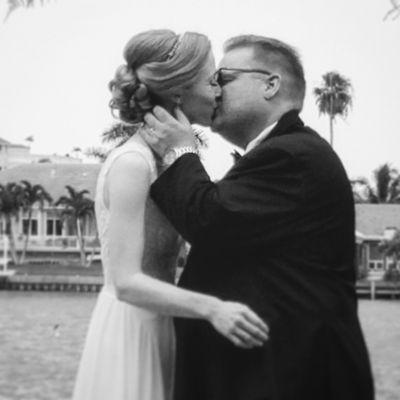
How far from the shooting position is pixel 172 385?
113 inches

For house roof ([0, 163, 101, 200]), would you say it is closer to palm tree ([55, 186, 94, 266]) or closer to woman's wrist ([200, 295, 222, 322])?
palm tree ([55, 186, 94, 266])

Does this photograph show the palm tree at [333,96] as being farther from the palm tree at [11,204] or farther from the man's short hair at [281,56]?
the man's short hair at [281,56]

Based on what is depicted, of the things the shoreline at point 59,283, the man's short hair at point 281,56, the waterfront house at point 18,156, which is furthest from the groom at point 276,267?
the waterfront house at point 18,156

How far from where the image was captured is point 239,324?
256 centimetres

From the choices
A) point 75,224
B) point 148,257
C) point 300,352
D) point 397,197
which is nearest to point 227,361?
point 300,352

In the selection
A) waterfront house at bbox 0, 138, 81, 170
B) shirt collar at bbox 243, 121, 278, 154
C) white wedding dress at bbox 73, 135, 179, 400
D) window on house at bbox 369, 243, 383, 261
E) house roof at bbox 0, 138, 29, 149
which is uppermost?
house roof at bbox 0, 138, 29, 149

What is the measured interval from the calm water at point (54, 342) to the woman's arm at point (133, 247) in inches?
926

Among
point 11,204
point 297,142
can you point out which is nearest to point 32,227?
point 11,204

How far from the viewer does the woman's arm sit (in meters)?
2.67

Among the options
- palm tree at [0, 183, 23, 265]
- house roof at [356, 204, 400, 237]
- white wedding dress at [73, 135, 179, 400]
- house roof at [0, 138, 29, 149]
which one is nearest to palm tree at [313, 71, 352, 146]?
house roof at [356, 204, 400, 237]

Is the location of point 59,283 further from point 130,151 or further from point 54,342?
point 130,151

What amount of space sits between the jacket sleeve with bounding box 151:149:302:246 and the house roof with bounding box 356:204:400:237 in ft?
211

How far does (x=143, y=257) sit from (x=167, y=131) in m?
0.29

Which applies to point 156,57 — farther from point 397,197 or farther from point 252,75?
point 397,197
